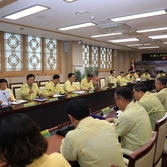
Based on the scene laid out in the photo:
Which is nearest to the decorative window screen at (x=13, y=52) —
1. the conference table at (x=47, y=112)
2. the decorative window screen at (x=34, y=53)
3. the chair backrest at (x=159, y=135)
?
the decorative window screen at (x=34, y=53)

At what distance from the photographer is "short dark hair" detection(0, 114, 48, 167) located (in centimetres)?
79

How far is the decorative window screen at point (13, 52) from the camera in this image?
6.07 m

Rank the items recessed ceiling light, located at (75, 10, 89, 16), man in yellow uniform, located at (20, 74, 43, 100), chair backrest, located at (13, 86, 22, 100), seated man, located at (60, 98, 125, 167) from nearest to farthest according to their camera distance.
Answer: seated man, located at (60, 98, 125, 167)
recessed ceiling light, located at (75, 10, 89, 16)
man in yellow uniform, located at (20, 74, 43, 100)
chair backrest, located at (13, 86, 22, 100)

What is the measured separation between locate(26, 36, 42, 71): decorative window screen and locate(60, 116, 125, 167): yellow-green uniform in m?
5.97

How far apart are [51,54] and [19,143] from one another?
7.14m

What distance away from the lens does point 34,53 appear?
22.9ft

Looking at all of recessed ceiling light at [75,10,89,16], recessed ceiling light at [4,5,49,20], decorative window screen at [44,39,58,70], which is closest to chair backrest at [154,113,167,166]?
recessed ceiling light at [75,10,89,16]

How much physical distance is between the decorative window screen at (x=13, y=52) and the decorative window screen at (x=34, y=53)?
0.33 m

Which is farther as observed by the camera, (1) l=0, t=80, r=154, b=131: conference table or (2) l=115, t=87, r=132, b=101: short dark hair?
(1) l=0, t=80, r=154, b=131: conference table

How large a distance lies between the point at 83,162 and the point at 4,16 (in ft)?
12.8

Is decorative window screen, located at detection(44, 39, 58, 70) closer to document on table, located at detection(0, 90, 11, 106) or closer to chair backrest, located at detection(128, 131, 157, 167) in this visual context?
document on table, located at detection(0, 90, 11, 106)

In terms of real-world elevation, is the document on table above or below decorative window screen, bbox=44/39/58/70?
below

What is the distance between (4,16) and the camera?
4.07 metres

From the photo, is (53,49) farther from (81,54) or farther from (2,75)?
(2,75)
